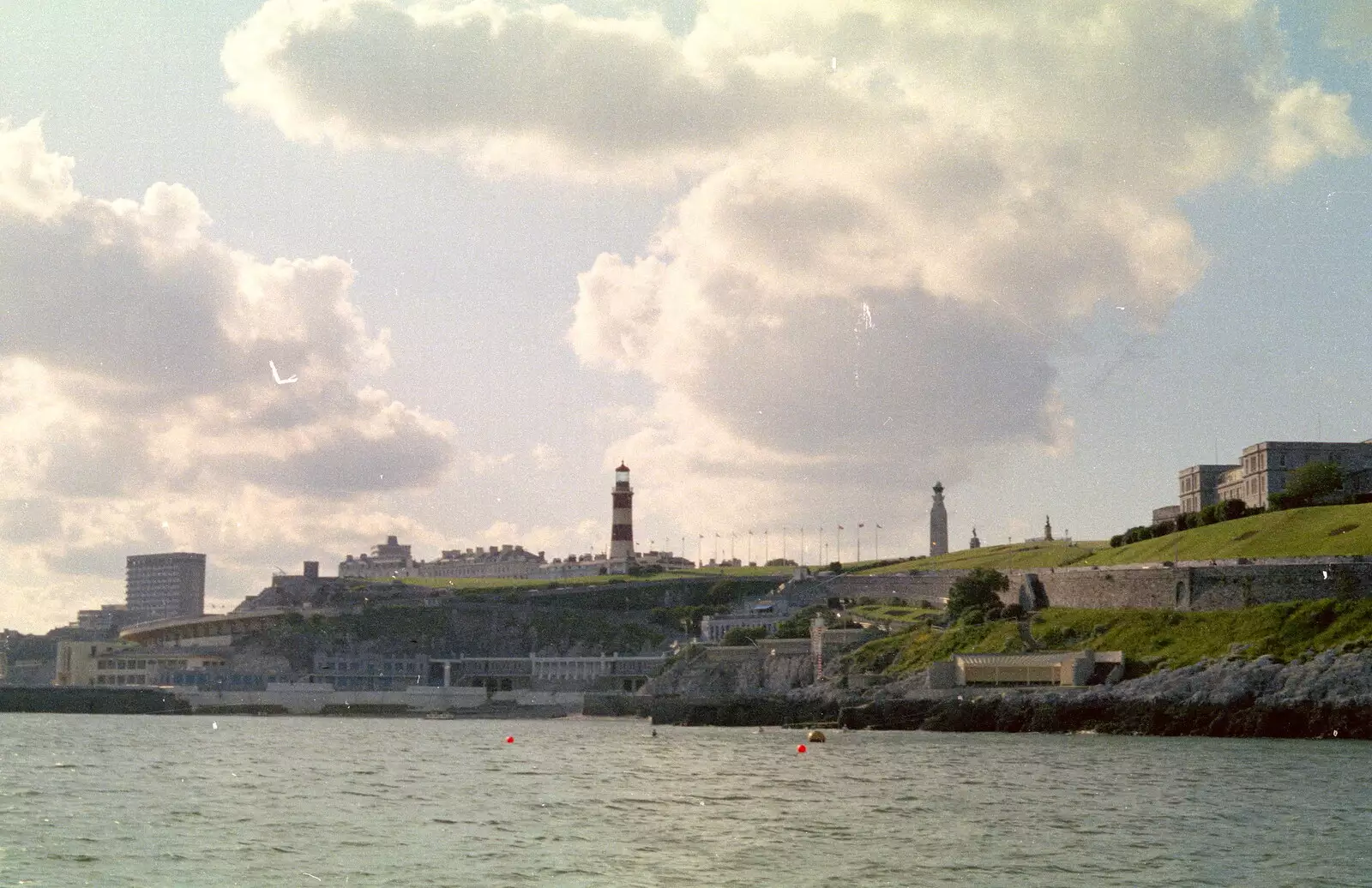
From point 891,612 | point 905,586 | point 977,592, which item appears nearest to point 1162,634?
point 977,592

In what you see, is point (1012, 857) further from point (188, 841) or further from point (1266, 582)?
point (1266, 582)

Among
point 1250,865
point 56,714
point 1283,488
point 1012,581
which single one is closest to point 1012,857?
point 1250,865

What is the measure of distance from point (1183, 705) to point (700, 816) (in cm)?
5949

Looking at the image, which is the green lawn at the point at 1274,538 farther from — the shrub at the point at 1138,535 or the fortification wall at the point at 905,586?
the fortification wall at the point at 905,586

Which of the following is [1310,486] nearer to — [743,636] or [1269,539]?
[1269,539]

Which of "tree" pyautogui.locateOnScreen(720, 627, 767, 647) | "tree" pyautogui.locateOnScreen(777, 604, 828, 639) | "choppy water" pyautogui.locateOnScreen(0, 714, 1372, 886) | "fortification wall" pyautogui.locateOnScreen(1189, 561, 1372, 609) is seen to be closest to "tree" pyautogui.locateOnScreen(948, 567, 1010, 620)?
"tree" pyautogui.locateOnScreen(777, 604, 828, 639)

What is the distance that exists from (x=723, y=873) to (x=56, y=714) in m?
161

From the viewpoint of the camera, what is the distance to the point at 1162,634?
12175 cm

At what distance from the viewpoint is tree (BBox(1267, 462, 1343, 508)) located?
155875mm

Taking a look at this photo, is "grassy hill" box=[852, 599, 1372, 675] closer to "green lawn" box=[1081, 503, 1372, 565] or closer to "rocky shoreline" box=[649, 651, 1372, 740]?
"rocky shoreline" box=[649, 651, 1372, 740]

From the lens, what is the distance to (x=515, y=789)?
62719 millimetres

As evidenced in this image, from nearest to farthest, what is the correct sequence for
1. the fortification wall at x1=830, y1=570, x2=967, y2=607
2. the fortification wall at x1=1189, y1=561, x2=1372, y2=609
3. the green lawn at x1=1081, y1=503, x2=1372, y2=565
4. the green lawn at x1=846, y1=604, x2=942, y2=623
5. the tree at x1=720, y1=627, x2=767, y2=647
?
1. the fortification wall at x1=1189, y1=561, x2=1372, y2=609
2. the green lawn at x1=1081, y1=503, x2=1372, y2=565
3. the green lawn at x1=846, y1=604, x2=942, y2=623
4. the tree at x1=720, y1=627, x2=767, y2=647
5. the fortification wall at x1=830, y1=570, x2=967, y2=607

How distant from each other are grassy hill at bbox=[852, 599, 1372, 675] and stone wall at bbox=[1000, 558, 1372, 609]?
1.62 meters

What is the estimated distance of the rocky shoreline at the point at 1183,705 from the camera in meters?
97.8
